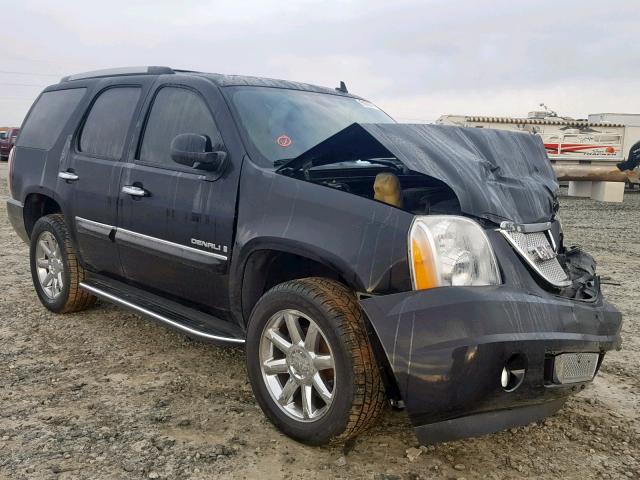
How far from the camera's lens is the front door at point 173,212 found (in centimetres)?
331

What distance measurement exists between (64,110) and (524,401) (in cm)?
409

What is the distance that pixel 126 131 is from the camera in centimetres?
410

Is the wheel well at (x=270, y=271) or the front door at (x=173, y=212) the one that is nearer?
the wheel well at (x=270, y=271)

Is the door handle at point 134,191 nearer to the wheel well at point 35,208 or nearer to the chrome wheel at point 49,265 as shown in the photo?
the chrome wheel at point 49,265

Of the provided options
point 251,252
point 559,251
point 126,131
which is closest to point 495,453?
point 559,251

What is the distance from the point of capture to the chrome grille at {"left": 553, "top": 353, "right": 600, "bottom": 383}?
249 cm

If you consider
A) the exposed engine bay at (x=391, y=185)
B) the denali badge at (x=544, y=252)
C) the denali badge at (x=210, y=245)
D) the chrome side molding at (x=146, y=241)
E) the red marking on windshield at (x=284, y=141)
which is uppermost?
the red marking on windshield at (x=284, y=141)

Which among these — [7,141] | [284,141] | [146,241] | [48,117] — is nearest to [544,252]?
[284,141]

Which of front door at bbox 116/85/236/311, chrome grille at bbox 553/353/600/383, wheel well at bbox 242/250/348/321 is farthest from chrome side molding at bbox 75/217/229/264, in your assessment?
chrome grille at bbox 553/353/600/383

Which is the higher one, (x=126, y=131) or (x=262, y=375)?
(x=126, y=131)

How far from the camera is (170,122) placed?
3805mm

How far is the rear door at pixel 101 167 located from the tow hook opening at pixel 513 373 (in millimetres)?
2693

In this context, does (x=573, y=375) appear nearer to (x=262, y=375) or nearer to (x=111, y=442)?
(x=262, y=375)

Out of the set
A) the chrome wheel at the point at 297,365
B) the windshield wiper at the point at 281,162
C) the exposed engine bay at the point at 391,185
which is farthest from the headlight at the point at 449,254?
the windshield wiper at the point at 281,162
